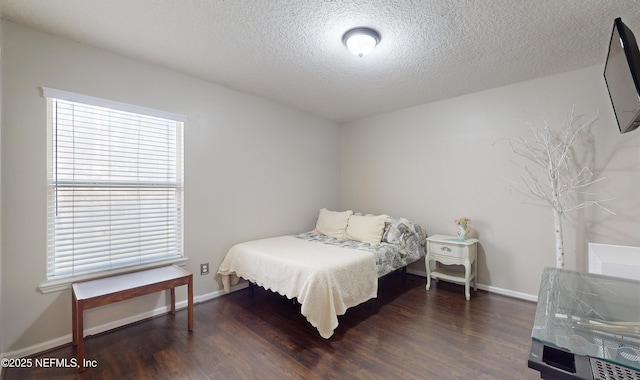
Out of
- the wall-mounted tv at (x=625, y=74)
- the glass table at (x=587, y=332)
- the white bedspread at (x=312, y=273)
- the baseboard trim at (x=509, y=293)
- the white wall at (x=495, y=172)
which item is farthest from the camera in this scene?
the baseboard trim at (x=509, y=293)

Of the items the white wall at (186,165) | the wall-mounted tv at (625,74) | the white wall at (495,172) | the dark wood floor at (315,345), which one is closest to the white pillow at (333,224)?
the white wall at (186,165)

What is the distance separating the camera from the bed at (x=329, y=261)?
7.30ft

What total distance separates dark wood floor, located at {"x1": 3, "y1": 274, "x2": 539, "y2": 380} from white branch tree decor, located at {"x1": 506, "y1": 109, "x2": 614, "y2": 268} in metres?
1.12

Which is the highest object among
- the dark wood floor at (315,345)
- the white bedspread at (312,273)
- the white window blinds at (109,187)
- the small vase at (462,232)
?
the white window blinds at (109,187)

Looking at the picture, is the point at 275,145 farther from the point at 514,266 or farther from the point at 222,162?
the point at 514,266

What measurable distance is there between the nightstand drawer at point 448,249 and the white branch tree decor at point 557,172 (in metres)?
0.81

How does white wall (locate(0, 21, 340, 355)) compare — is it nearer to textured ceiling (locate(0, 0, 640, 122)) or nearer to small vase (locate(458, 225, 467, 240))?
textured ceiling (locate(0, 0, 640, 122))

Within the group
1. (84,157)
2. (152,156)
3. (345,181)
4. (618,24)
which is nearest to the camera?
(618,24)

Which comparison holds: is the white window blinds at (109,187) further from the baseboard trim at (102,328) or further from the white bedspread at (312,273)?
the white bedspread at (312,273)

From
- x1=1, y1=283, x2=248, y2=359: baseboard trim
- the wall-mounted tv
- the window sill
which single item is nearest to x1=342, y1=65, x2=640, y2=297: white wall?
the wall-mounted tv

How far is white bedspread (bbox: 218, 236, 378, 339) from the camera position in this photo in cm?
221

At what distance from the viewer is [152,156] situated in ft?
8.71

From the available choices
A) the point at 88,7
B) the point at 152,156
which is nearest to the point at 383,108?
the point at 152,156

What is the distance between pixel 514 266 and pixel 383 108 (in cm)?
260
